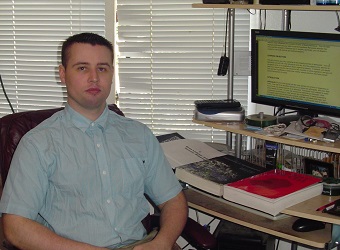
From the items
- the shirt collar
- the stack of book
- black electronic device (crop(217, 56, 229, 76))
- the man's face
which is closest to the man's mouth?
the man's face

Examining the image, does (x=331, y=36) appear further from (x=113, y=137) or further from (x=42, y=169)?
(x=42, y=169)

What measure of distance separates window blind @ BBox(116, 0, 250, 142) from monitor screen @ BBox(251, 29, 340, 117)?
0.39 m

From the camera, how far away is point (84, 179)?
2004 millimetres

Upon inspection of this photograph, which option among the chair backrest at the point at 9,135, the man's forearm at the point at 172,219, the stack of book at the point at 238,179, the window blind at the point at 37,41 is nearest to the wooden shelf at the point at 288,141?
the stack of book at the point at 238,179

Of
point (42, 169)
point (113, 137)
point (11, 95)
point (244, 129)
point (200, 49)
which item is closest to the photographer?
point (42, 169)

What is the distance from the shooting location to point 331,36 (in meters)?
2.24

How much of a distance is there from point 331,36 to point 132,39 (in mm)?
1127

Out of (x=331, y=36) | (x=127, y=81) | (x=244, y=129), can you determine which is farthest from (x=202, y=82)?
(x=331, y=36)

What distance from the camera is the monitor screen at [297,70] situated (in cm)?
229

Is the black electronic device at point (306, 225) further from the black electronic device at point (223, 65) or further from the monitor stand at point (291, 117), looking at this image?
the black electronic device at point (223, 65)

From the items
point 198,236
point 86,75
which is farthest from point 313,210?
point 86,75

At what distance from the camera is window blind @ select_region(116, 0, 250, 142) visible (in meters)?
2.94

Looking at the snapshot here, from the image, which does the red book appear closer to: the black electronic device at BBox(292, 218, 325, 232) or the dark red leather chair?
the black electronic device at BBox(292, 218, 325, 232)

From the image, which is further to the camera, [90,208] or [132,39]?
[132,39]
